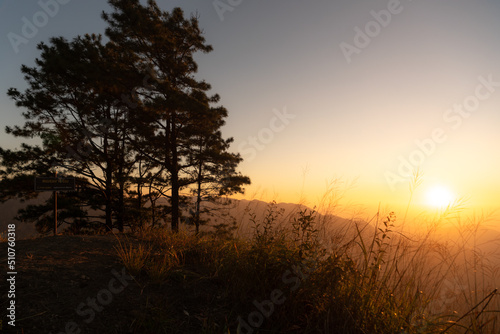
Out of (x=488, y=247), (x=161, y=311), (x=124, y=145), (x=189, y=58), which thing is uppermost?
(x=189, y=58)

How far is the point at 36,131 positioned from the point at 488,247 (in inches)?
612

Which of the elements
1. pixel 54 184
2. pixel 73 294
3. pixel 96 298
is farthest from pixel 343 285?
pixel 54 184

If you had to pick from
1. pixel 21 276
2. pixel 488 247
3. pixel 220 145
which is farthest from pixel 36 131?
pixel 488 247

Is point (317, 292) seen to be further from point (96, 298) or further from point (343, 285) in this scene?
point (96, 298)

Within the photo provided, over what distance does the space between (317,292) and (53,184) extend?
19.8ft

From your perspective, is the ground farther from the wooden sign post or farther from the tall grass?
the wooden sign post

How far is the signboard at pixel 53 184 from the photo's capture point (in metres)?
5.43

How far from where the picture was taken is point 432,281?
276cm

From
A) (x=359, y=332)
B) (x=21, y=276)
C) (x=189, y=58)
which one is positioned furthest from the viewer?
(x=189, y=58)

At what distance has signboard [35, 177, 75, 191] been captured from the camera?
543cm

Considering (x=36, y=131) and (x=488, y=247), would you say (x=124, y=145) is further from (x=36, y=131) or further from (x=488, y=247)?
(x=488, y=247)

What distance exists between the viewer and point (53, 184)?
5.59m

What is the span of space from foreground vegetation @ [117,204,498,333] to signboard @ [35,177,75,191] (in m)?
3.64

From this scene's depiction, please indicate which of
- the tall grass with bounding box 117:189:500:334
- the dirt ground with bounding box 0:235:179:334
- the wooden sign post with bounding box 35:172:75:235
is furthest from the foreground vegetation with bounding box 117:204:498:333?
the wooden sign post with bounding box 35:172:75:235
